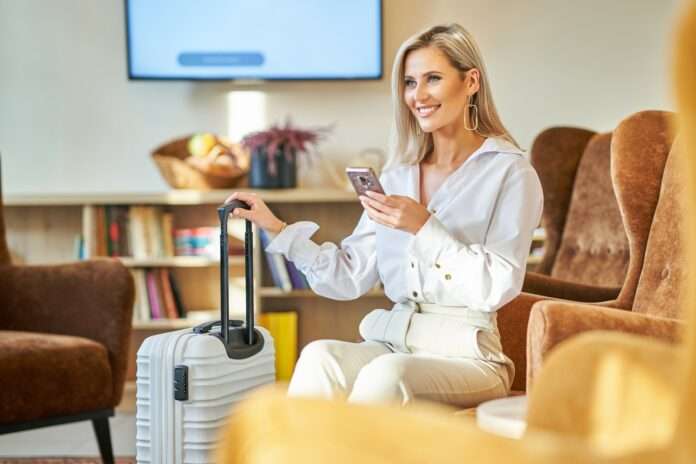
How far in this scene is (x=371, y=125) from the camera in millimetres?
4887

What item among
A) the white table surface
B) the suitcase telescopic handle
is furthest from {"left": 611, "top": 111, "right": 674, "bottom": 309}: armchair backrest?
the white table surface

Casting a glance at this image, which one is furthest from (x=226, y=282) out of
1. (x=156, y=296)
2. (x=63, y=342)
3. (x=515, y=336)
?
(x=156, y=296)

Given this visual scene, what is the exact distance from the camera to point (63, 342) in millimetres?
3160

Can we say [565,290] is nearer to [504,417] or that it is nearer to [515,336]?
[515,336]

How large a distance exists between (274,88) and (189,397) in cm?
287

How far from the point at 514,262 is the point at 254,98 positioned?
9.32 ft

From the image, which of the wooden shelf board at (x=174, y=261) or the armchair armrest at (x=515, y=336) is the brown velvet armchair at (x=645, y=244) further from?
the wooden shelf board at (x=174, y=261)

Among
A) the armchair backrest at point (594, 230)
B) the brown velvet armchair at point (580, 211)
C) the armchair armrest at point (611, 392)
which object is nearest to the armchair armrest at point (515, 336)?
the brown velvet armchair at point (580, 211)

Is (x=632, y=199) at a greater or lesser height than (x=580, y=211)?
greater

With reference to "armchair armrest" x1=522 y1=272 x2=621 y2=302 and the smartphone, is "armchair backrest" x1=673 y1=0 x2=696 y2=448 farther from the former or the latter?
"armchair armrest" x1=522 y1=272 x2=621 y2=302

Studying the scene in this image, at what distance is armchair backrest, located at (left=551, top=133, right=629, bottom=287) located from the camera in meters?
3.48

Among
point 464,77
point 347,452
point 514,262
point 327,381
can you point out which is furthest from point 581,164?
point 347,452

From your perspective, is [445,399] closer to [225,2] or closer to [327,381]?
[327,381]

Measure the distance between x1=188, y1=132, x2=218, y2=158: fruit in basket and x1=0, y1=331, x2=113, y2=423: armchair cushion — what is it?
1.55 metres
